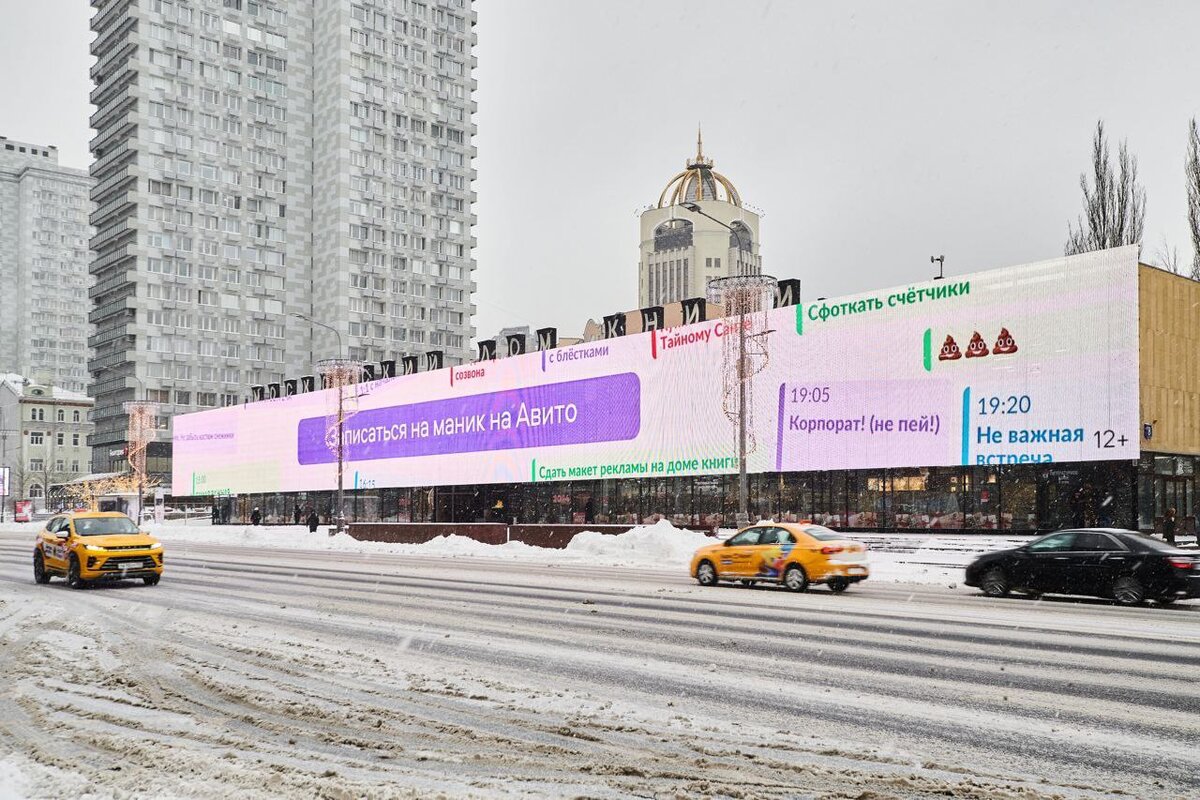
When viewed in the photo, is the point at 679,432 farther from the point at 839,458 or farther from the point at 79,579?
the point at 79,579

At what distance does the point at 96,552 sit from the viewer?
20484 mm

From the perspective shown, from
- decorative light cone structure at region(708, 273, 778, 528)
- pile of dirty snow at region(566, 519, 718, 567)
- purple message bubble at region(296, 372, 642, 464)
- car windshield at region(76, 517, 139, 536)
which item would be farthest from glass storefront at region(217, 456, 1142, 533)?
car windshield at region(76, 517, 139, 536)

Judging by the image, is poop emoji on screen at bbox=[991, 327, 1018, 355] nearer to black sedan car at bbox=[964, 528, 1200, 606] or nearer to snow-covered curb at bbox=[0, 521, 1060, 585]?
snow-covered curb at bbox=[0, 521, 1060, 585]

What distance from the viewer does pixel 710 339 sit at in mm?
46844

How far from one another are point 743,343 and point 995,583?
15.3 metres

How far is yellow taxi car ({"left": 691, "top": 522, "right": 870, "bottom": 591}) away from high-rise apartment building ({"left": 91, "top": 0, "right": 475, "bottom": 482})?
9160cm

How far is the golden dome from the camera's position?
184m

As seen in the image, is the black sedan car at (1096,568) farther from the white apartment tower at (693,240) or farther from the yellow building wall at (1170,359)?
the white apartment tower at (693,240)

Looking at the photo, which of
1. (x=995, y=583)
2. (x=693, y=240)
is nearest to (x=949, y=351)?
(x=995, y=583)

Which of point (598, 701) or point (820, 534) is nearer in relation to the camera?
point (598, 701)

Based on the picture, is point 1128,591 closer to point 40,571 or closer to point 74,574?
point 74,574

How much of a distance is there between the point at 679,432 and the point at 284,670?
1498 inches

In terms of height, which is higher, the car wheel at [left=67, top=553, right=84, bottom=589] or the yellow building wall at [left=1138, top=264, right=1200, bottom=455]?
the yellow building wall at [left=1138, top=264, right=1200, bottom=455]

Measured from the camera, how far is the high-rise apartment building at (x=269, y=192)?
109 metres
